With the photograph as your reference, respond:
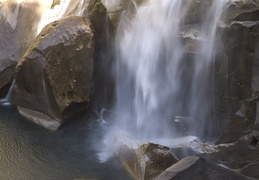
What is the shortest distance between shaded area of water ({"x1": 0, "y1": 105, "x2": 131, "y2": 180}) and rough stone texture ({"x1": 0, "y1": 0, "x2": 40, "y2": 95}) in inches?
54.3

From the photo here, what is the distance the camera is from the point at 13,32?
28.8 ft

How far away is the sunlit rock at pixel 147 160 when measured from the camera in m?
5.09

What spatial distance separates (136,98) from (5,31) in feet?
13.1

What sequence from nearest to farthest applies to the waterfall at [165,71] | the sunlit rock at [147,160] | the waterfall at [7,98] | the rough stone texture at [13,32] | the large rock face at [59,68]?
the sunlit rock at [147,160] < the waterfall at [165,71] < the large rock face at [59,68] < the waterfall at [7,98] < the rough stone texture at [13,32]

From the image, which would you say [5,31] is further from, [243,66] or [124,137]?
[243,66]

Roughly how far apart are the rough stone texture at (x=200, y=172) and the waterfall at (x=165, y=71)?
215 cm

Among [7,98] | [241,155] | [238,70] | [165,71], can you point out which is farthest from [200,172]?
[7,98]

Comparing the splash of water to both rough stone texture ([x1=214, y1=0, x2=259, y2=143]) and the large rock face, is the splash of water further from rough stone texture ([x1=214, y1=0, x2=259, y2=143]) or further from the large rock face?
rough stone texture ([x1=214, y1=0, x2=259, y2=143])

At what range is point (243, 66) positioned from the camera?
5.26 metres

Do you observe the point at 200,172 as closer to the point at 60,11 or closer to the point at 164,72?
the point at 164,72

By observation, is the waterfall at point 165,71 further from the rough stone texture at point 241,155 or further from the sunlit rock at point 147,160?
the sunlit rock at point 147,160

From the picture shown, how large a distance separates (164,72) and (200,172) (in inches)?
121

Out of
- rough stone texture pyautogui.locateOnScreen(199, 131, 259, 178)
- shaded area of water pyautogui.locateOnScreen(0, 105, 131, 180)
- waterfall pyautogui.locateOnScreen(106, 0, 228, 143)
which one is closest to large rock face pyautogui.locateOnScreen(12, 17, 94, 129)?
shaded area of water pyautogui.locateOnScreen(0, 105, 131, 180)

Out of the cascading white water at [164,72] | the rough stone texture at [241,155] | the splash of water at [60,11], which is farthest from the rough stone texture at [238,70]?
the splash of water at [60,11]
